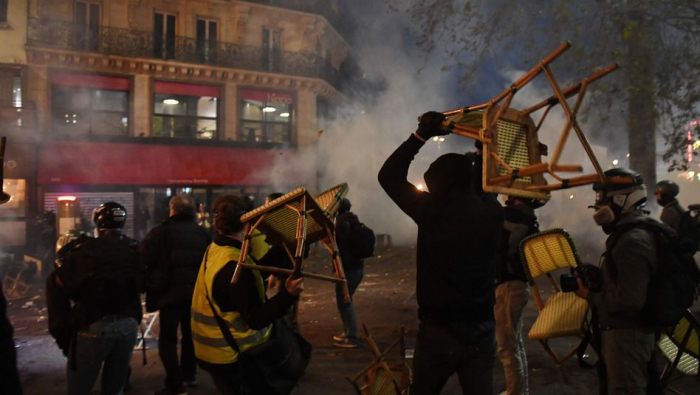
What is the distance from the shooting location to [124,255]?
142 inches

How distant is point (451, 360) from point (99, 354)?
2222 mm

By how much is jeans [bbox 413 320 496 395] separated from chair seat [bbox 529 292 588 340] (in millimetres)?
1258

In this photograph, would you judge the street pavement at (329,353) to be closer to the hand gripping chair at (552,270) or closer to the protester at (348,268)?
the protester at (348,268)

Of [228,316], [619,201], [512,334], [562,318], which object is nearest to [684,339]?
[562,318]

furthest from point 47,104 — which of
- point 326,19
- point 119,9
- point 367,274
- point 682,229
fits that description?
point 682,229

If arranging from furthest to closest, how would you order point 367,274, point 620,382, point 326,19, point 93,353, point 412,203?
point 326,19, point 367,274, point 93,353, point 620,382, point 412,203

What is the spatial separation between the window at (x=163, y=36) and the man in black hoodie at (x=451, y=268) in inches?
775

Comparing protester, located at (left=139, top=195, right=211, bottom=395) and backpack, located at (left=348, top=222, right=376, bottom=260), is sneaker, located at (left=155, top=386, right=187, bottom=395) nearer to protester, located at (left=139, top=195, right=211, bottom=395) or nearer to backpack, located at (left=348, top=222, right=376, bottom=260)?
protester, located at (left=139, top=195, right=211, bottom=395)

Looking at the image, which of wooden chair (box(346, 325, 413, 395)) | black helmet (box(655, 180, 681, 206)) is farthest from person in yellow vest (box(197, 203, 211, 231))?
wooden chair (box(346, 325, 413, 395))

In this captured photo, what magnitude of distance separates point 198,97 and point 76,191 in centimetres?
569

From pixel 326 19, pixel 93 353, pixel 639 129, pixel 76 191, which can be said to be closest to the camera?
pixel 93 353

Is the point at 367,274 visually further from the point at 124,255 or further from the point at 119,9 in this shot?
the point at 119,9

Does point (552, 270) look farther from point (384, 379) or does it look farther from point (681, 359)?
point (384, 379)

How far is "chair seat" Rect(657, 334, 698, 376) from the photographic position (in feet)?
14.3
